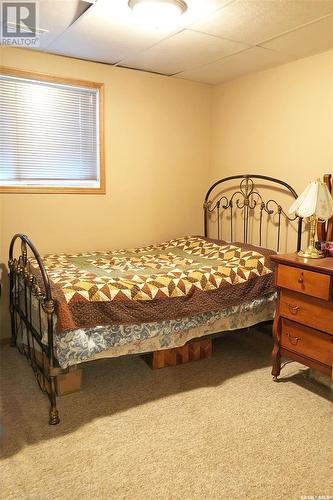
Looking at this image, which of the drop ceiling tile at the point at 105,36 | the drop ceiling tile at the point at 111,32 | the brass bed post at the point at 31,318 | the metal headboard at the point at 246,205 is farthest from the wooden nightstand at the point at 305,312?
the drop ceiling tile at the point at 105,36

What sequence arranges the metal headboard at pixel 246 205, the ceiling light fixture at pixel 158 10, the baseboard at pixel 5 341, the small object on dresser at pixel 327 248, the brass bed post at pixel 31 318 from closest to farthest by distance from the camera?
the brass bed post at pixel 31 318, the ceiling light fixture at pixel 158 10, the small object on dresser at pixel 327 248, the baseboard at pixel 5 341, the metal headboard at pixel 246 205

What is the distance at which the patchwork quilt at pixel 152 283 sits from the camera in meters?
2.18

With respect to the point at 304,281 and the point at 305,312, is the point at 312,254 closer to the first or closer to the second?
the point at 304,281

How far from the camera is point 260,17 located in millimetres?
2324

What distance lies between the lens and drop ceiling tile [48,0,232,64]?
7.33ft

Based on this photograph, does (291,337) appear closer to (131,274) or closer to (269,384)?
(269,384)

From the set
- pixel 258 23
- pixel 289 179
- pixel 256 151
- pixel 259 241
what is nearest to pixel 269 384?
pixel 259 241

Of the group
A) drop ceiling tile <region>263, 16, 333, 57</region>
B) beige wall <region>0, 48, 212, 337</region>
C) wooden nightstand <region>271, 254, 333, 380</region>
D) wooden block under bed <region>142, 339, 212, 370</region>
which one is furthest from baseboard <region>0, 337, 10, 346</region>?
drop ceiling tile <region>263, 16, 333, 57</region>

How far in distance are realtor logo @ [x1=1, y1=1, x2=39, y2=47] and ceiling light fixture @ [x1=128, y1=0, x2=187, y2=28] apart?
59cm

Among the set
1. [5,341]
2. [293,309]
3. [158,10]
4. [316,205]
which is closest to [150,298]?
[293,309]

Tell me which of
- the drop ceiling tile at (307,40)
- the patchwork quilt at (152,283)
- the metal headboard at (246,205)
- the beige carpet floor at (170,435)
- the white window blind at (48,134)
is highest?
the drop ceiling tile at (307,40)

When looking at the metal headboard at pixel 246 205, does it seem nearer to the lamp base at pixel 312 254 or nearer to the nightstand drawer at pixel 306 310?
the lamp base at pixel 312 254

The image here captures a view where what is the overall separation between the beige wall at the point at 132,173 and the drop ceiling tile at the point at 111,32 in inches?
9.5

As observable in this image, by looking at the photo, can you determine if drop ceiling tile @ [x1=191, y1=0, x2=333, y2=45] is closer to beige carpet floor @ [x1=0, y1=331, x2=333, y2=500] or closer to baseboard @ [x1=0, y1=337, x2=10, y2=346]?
beige carpet floor @ [x1=0, y1=331, x2=333, y2=500]
